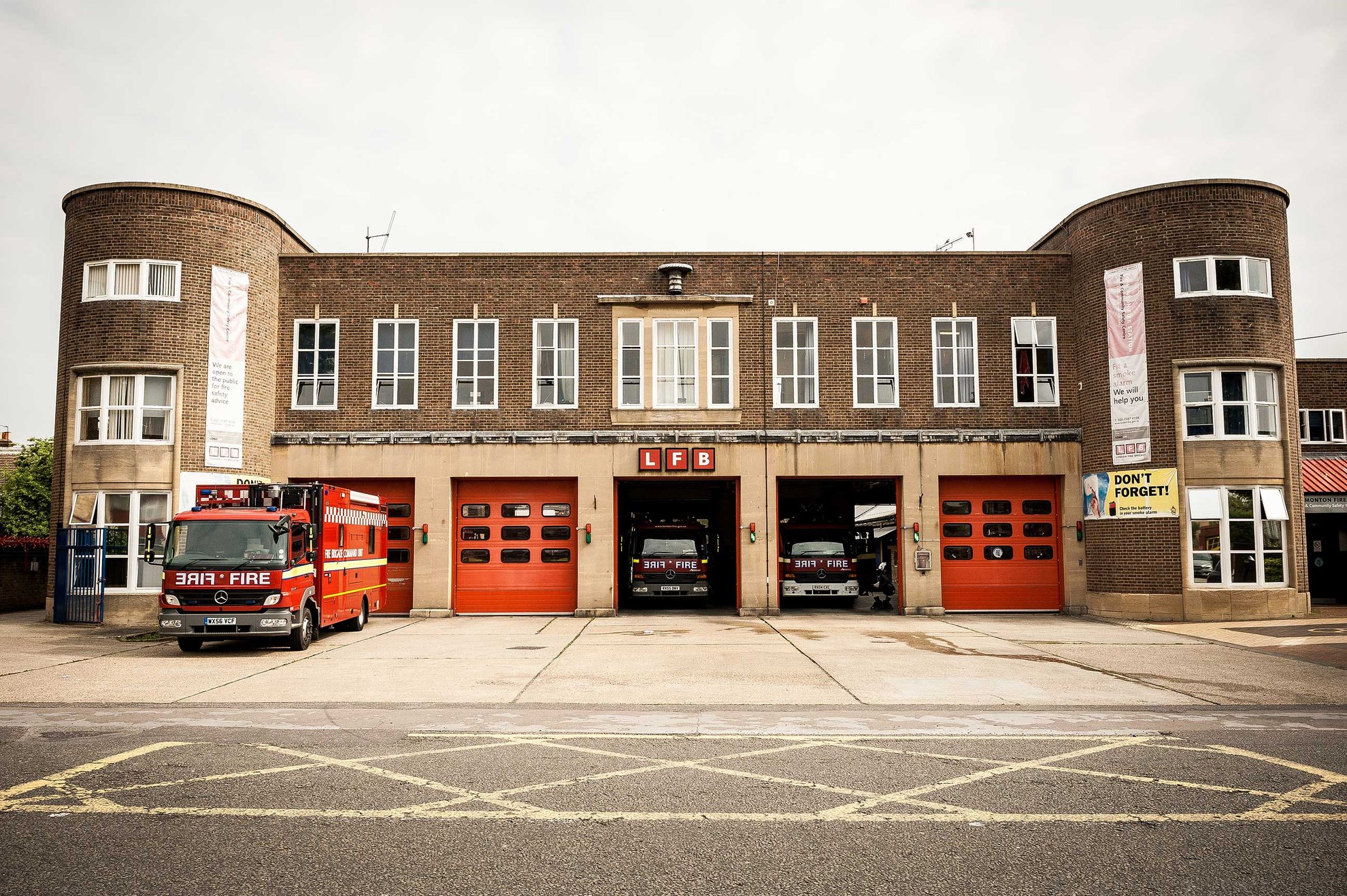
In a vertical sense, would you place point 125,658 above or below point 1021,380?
below

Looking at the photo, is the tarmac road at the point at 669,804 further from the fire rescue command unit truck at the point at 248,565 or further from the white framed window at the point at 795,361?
the white framed window at the point at 795,361

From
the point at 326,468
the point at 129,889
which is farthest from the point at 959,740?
the point at 326,468

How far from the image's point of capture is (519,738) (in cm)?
927

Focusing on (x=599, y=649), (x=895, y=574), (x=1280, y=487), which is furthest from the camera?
(x=895, y=574)

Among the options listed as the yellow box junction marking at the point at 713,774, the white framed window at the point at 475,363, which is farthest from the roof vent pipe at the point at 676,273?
the yellow box junction marking at the point at 713,774

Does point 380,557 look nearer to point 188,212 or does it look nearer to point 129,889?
point 188,212

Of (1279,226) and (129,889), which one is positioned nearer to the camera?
(129,889)

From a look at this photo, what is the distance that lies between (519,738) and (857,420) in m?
16.2

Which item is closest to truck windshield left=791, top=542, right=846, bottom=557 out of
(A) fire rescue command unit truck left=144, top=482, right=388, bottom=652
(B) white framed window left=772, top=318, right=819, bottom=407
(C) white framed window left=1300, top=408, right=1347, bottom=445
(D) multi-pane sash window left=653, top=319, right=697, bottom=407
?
(B) white framed window left=772, top=318, right=819, bottom=407

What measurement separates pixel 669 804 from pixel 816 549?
1862 cm

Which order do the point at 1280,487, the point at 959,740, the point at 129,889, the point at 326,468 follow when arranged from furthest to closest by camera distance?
the point at 326,468, the point at 1280,487, the point at 959,740, the point at 129,889

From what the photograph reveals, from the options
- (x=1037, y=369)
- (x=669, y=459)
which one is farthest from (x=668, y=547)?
(x=1037, y=369)

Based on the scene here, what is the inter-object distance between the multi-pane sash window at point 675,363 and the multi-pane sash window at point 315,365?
7.93 metres

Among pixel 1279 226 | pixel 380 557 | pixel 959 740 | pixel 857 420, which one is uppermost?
pixel 1279 226
